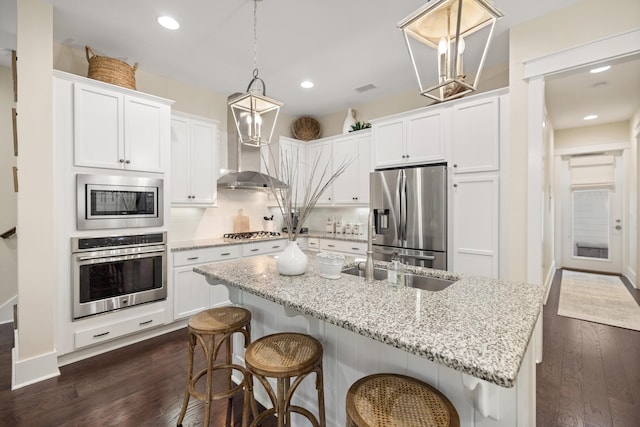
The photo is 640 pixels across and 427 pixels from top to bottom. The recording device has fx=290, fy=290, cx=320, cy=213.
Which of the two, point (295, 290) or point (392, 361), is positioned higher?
point (295, 290)

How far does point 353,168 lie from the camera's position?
4.22 m

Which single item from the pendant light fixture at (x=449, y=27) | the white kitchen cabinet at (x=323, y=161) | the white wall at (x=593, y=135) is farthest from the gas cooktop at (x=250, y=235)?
the white wall at (x=593, y=135)

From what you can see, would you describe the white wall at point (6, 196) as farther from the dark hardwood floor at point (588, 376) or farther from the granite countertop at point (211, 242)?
the dark hardwood floor at point (588, 376)

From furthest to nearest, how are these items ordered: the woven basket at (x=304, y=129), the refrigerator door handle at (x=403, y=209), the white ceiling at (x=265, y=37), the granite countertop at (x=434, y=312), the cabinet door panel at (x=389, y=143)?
the woven basket at (x=304, y=129), the cabinet door panel at (x=389, y=143), the refrigerator door handle at (x=403, y=209), the white ceiling at (x=265, y=37), the granite countertop at (x=434, y=312)

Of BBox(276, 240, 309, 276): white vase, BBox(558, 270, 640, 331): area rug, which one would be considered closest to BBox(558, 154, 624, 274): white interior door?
BBox(558, 270, 640, 331): area rug

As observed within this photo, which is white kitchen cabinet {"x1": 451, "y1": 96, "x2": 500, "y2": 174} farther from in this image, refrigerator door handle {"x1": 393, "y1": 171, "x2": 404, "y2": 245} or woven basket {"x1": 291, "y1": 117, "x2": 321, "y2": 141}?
woven basket {"x1": 291, "y1": 117, "x2": 321, "y2": 141}

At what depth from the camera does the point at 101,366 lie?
2.46 m

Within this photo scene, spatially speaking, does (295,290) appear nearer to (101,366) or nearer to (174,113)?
(101,366)

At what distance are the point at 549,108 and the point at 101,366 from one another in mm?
6529

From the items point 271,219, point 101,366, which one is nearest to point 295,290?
point 101,366

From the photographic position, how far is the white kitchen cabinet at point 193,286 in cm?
314

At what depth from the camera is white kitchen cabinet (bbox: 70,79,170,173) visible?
8.18ft

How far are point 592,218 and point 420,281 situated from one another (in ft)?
21.0

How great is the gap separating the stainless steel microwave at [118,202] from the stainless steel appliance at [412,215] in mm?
2451
